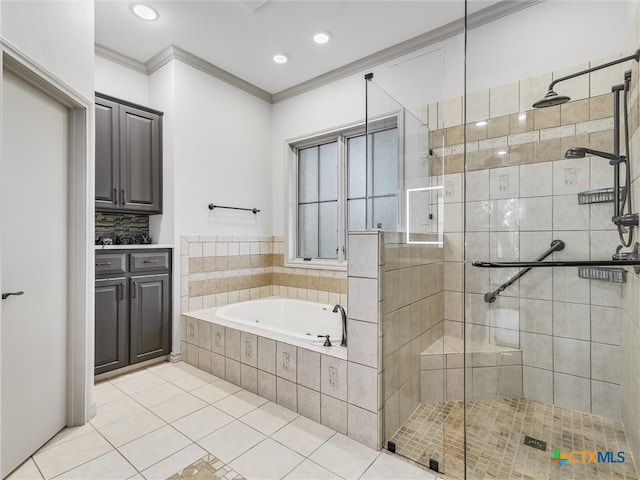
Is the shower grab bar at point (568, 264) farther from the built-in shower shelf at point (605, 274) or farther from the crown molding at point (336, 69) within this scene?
the crown molding at point (336, 69)

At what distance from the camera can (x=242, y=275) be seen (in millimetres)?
3578

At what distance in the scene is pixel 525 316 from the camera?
1.73 metres

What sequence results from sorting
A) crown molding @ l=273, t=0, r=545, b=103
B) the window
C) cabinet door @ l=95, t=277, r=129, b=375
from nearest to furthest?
crown molding @ l=273, t=0, r=545, b=103 → cabinet door @ l=95, t=277, r=129, b=375 → the window

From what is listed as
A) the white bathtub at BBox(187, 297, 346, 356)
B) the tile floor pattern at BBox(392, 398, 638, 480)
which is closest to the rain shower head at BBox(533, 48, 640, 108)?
the tile floor pattern at BBox(392, 398, 638, 480)

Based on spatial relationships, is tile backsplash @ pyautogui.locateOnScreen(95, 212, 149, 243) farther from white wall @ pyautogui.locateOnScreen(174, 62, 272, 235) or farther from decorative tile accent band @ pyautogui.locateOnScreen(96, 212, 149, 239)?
white wall @ pyautogui.locateOnScreen(174, 62, 272, 235)

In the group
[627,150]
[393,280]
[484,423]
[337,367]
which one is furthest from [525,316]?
[337,367]

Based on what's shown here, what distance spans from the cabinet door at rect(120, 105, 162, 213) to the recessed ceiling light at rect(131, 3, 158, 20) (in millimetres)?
721

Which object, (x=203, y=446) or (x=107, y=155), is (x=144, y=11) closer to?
(x=107, y=155)

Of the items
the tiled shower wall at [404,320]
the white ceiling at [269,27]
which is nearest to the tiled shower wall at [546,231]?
the tiled shower wall at [404,320]

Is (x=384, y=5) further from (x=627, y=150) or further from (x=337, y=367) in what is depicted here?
(x=337, y=367)

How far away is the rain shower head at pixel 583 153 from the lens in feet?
4.88

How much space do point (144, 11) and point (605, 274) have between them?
3.40 meters

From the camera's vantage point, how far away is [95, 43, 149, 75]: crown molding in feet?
9.61

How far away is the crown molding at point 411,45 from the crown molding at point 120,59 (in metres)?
1.38
